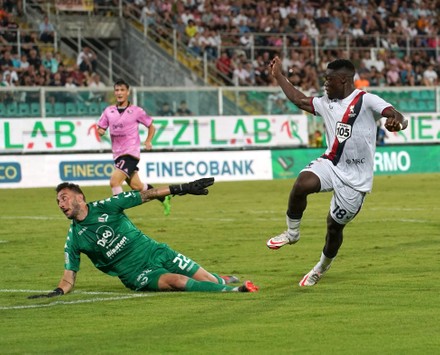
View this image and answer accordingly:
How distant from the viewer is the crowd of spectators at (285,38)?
39.0 meters

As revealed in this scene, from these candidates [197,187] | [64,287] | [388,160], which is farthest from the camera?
[388,160]

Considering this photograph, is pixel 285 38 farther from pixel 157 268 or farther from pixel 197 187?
pixel 197 187

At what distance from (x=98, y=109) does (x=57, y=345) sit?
26814 mm

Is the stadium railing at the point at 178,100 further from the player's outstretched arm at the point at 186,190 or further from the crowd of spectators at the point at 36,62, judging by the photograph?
the player's outstretched arm at the point at 186,190

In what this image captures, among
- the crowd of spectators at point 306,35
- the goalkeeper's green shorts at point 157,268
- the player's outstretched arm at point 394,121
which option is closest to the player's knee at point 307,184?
the player's outstretched arm at point 394,121

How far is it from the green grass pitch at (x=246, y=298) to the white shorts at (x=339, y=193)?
0.77 meters

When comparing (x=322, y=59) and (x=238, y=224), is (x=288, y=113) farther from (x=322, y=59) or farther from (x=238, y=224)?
(x=238, y=224)

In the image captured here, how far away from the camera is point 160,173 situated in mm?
34625

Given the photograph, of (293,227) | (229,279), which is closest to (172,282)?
(229,279)

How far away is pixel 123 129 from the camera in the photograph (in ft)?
77.7

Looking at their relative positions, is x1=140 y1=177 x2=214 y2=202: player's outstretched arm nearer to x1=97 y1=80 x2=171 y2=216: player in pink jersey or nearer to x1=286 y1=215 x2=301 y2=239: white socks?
x1=286 y1=215 x2=301 y2=239: white socks

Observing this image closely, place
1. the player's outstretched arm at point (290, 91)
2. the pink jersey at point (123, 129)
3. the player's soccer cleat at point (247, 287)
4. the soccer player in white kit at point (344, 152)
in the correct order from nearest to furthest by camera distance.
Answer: the player's soccer cleat at point (247, 287) < the soccer player in white kit at point (344, 152) < the player's outstretched arm at point (290, 91) < the pink jersey at point (123, 129)

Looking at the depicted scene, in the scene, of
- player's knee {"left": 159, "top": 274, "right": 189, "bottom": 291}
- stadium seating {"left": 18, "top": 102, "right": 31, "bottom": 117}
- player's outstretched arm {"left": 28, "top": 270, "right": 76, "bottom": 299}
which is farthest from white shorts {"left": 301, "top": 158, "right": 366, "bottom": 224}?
A: stadium seating {"left": 18, "top": 102, "right": 31, "bottom": 117}

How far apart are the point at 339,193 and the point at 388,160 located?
90.5 feet
